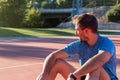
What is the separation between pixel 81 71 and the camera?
492 cm

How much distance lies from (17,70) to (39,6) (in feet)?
256

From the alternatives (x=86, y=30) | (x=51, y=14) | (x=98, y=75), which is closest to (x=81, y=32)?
(x=86, y=30)

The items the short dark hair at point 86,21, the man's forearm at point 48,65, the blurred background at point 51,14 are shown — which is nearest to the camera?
the short dark hair at point 86,21

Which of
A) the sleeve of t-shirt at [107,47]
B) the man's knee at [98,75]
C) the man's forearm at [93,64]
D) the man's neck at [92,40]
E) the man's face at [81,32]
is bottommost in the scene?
the man's knee at [98,75]

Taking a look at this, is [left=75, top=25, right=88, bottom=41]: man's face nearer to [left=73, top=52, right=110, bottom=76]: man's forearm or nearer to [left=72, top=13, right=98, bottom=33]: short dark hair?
[left=72, top=13, right=98, bottom=33]: short dark hair

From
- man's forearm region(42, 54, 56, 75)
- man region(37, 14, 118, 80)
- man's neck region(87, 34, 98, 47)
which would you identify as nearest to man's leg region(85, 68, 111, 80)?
man region(37, 14, 118, 80)

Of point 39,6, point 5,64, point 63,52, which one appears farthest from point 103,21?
point 63,52

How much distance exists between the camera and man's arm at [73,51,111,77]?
4879mm

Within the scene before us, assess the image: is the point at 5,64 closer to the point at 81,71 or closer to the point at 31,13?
the point at 81,71

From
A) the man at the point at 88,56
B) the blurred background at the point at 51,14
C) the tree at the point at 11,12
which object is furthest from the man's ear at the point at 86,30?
the tree at the point at 11,12

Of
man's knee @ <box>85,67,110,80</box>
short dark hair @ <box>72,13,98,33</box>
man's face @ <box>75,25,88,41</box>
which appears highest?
short dark hair @ <box>72,13,98,33</box>

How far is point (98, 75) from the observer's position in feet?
16.0

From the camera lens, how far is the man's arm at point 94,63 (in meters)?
4.88

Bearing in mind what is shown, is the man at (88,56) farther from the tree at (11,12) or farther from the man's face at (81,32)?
the tree at (11,12)
